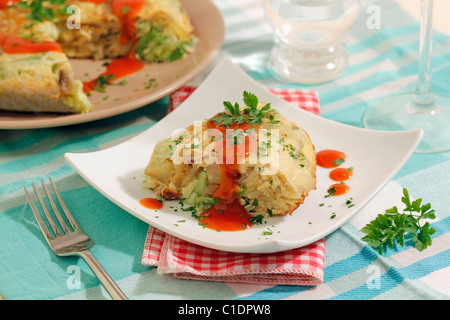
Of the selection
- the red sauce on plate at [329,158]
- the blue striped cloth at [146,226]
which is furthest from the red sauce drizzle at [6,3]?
the red sauce on plate at [329,158]

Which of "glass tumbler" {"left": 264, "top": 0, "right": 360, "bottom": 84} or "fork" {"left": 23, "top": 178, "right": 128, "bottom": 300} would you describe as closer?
"fork" {"left": 23, "top": 178, "right": 128, "bottom": 300}

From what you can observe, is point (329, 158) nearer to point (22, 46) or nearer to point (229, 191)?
point (229, 191)

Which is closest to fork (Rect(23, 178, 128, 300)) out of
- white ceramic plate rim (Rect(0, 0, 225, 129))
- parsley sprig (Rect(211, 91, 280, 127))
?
white ceramic plate rim (Rect(0, 0, 225, 129))

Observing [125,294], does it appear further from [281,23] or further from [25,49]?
[281,23]

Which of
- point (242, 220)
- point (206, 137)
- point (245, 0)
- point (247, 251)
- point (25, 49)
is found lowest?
point (247, 251)

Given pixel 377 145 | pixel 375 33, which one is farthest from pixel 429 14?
pixel 375 33

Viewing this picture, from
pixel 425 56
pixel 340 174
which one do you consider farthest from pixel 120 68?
pixel 425 56

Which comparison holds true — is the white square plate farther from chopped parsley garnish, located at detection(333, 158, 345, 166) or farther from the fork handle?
the fork handle
